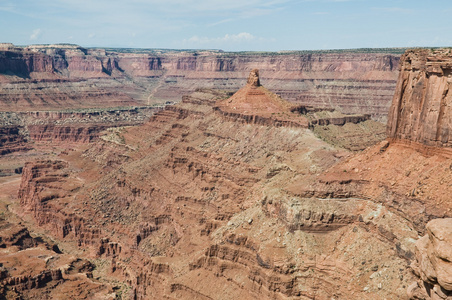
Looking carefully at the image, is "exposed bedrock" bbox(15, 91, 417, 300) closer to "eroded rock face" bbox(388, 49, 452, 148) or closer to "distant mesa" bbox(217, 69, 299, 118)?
"distant mesa" bbox(217, 69, 299, 118)

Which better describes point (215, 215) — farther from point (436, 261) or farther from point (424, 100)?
point (436, 261)

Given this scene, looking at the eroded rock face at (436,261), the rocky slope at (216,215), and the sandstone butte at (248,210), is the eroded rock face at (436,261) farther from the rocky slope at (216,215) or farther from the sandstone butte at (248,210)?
the rocky slope at (216,215)

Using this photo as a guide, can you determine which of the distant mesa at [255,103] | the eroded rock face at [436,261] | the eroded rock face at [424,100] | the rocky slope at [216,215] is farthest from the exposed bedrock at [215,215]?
the eroded rock face at [436,261]

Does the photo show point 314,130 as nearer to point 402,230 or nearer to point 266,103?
point 266,103

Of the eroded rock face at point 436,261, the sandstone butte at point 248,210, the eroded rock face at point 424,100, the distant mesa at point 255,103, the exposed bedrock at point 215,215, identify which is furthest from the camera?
the distant mesa at point 255,103

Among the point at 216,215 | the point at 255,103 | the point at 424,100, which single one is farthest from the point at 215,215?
the point at 255,103

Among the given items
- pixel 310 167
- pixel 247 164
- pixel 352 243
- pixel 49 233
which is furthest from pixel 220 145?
pixel 352 243
